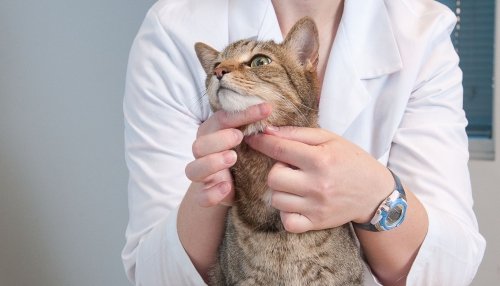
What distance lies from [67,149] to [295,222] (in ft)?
4.07

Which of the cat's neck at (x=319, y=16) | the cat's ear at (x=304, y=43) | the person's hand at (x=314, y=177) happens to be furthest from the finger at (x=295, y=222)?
the cat's neck at (x=319, y=16)

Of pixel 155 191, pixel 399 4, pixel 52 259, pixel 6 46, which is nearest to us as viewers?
pixel 155 191

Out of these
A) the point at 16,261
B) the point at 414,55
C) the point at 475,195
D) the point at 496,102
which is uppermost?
the point at 414,55

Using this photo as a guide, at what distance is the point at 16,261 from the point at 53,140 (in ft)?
1.22

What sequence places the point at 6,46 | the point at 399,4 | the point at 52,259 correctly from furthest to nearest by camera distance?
1. the point at 52,259
2. the point at 6,46
3. the point at 399,4

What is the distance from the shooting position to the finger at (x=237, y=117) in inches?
27.5

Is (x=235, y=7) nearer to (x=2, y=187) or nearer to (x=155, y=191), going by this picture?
(x=155, y=191)

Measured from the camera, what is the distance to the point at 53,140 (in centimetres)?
178

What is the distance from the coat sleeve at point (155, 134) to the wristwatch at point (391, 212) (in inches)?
13.4

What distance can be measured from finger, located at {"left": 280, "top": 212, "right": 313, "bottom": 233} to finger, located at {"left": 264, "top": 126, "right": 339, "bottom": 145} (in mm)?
92

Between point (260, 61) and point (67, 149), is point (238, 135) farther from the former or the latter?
point (67, 149)

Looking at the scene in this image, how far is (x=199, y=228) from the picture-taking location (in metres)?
0.87

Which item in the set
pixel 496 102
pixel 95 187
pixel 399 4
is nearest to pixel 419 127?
pixel 399 4

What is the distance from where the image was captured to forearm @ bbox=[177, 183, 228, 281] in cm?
86
